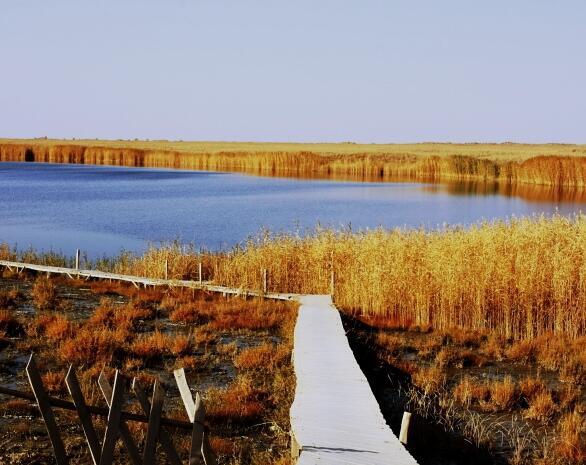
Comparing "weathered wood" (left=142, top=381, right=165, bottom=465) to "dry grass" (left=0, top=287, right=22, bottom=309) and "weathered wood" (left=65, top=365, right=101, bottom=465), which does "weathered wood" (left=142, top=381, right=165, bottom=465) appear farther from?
"dry grass" (left=0, top=287, right=22, bottom=309)

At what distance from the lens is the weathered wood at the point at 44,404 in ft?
17.4

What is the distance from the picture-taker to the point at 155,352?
11.6 metres

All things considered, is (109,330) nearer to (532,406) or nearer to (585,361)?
(532,406)

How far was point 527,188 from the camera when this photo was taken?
48.4 m

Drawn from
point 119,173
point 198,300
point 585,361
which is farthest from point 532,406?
point 119,173

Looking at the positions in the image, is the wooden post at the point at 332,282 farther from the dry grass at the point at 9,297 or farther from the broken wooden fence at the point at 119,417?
the broken wooden fence at the point at 119,417

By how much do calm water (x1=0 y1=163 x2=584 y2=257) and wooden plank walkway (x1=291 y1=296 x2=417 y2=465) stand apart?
15173 millimetres

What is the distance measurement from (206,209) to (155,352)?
26.2 metres

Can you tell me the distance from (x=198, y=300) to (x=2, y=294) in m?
4.13

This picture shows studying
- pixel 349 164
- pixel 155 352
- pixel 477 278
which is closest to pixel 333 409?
pixel 155 352

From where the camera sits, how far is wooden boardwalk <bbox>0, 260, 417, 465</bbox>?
666 centimetres

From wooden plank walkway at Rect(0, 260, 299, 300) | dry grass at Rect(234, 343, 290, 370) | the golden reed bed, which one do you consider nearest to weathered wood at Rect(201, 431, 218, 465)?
dry grass at Rect(234, 343, 290, 370)

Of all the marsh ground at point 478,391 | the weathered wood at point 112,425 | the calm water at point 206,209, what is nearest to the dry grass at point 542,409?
the marsh ground at point 478,391

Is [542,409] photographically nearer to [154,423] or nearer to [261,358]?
[261,358]
